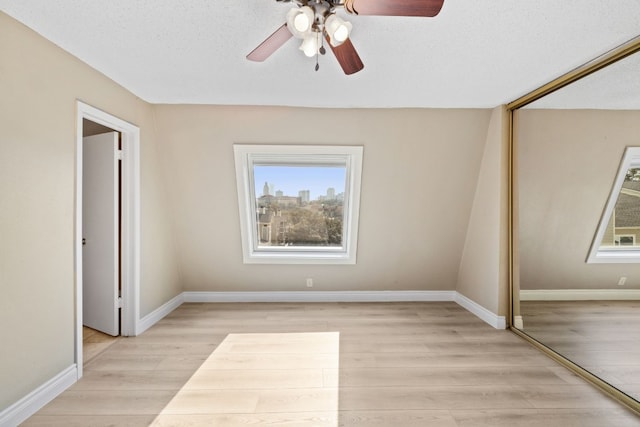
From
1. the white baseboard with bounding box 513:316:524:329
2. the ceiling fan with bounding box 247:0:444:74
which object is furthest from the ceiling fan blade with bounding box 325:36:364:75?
the white baseboard with bounding box 513:316:524:329

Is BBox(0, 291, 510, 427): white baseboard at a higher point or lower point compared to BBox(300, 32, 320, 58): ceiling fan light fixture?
lower

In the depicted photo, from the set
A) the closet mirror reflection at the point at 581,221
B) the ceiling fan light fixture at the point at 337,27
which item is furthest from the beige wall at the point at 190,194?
the ceiling fan light fixture at the point at 337,27

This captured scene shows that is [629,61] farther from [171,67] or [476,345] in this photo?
[171,67]

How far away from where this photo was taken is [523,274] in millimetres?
2770

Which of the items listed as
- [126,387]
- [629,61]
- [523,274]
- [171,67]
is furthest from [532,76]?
[126,387]

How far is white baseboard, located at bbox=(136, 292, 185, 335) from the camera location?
2895 millimetres

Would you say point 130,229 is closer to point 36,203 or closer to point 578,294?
point 36,203

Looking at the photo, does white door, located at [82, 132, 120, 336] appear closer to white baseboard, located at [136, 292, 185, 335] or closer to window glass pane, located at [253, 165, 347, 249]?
white baseboard, located at [136, 292, 185, 335]

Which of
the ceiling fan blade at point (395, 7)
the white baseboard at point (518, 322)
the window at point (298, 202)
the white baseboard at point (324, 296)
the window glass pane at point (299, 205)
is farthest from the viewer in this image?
the white baseboard at point (324, 296)

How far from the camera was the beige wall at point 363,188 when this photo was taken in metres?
3.06

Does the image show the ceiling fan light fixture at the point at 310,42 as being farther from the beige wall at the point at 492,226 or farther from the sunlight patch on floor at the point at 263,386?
the beige wall at the point at 492,226

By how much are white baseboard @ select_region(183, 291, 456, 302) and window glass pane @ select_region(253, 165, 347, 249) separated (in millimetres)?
630

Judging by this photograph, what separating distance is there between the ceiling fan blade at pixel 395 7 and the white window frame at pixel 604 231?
1.71m

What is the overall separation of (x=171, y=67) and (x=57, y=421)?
2388 mm
